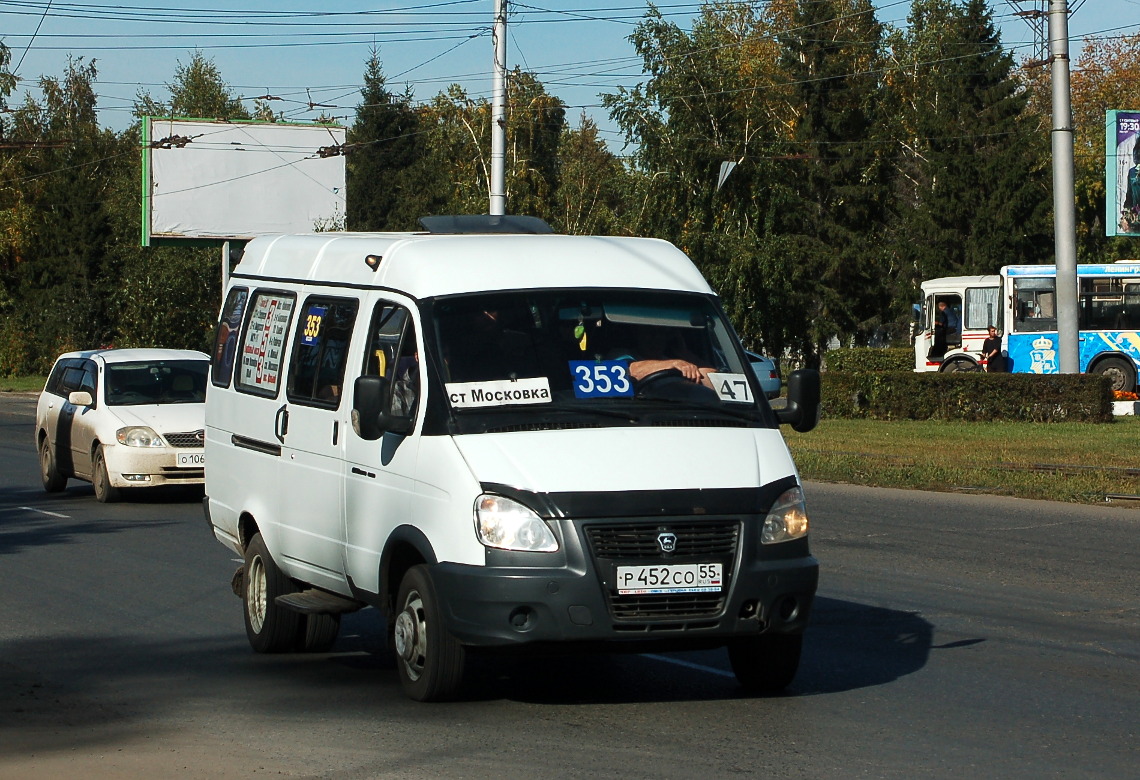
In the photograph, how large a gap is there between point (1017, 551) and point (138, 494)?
9.75 meters

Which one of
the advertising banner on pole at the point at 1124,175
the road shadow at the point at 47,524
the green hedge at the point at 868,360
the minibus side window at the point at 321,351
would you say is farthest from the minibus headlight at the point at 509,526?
the green hedge at the point at 868,360

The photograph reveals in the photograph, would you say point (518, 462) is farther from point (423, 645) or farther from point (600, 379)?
point (423, 645)

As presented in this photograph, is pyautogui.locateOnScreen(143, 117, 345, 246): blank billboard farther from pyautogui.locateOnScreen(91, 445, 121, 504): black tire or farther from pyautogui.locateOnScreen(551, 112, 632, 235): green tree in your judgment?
pyautogui.locateOnScreen(91, 445, 121, 504): black tire

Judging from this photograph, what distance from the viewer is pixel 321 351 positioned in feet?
27.7

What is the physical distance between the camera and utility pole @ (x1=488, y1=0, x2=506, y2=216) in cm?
3084

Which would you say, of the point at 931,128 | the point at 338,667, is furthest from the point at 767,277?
the point at 338,667

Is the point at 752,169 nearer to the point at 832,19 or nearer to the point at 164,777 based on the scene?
the point at 832,19

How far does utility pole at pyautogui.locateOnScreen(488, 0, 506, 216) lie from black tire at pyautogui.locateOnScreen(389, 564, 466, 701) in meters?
23.3

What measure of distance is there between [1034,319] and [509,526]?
3356cm

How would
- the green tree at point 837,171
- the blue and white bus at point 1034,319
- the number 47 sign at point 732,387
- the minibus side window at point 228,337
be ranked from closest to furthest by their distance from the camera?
the number 47 sign at point 732,387 < the minibus side window at point 228,337 < the blue and white bus at point 1034,319 < the green tree at point 837,171

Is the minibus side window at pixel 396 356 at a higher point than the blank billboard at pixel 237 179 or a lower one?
lower

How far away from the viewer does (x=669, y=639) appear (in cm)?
696

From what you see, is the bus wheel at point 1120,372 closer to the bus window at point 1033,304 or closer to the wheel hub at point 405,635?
the bus window at point 1033,304

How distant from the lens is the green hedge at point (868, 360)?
4203cm
